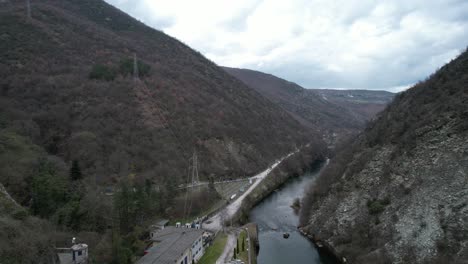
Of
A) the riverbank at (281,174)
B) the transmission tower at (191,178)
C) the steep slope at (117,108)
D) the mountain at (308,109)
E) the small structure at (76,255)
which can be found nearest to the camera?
the small structure at (76,255)

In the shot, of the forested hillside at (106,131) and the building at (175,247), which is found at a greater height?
the forested hillside at (106,131)

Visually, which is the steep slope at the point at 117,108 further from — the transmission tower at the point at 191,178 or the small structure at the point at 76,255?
the small structure at the point at 76,255

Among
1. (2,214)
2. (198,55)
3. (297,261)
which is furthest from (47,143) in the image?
(198,55)

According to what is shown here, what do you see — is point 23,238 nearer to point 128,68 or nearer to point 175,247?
point 175,247

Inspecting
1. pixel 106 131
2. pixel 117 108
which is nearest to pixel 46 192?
pixel 106 131

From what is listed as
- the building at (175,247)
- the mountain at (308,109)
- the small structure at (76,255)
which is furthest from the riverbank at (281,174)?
the mountain at (308,109)

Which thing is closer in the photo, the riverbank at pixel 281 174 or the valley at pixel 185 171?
the valley at pixel 185 171
